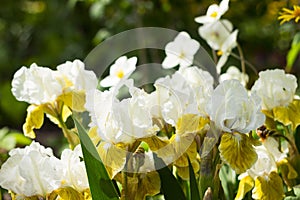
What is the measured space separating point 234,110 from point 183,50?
357 mm

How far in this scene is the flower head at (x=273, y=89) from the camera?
3.47 feet

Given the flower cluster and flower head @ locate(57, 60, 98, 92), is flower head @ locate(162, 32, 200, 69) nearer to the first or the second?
flower head @ locate(57, 60, 98, 92)

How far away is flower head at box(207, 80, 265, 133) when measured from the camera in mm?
930

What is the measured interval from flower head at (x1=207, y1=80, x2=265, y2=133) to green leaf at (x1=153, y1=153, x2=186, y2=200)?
10 centimetres

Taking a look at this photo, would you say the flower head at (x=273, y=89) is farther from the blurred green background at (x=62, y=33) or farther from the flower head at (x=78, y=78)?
the blurred green background at (x=62, y=33)

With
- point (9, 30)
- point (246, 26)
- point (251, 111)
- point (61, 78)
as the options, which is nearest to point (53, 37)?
point (9, 30)

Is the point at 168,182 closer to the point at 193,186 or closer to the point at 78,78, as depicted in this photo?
the point at 193,186

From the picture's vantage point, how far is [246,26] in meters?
3.03

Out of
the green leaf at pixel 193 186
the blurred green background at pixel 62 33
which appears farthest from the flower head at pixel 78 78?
the blurred green background at pixel 62 33

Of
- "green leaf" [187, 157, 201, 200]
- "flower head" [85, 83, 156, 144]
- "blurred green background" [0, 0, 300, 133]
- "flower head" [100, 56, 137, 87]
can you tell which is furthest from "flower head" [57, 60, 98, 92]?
"blurred green background" [0, 0, 300, 133]

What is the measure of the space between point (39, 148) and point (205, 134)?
26 centimetres

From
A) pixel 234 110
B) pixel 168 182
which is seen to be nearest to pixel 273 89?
pixel 234 110

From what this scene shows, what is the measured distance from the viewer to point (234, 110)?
931mm

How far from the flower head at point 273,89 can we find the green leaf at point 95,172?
31cm
